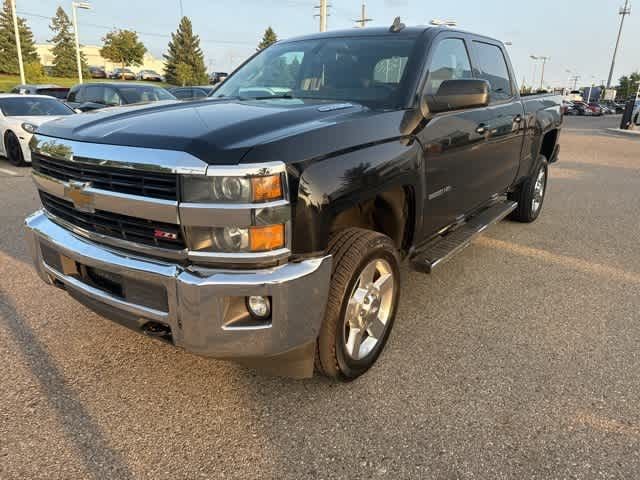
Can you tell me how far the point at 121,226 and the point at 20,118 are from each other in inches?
354

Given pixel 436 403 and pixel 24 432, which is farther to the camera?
pixel 436 403

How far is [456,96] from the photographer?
2852 millimetres

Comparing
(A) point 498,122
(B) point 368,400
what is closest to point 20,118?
(A) point 498,122

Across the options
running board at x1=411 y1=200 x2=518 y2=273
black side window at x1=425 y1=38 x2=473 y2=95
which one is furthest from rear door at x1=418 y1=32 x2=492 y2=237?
running board at x1=411 y1=200 x2=518 y2=273

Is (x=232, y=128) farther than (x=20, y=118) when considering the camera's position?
No

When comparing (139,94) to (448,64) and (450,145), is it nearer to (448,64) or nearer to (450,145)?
(448,64)

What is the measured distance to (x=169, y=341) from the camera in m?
2.15

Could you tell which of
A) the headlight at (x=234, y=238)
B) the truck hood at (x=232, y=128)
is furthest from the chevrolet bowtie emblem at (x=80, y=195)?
the headlight at (x=234, y=238)

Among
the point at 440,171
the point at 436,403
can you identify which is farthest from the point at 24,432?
the point at 440,171

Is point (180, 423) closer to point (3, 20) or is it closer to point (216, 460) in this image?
point (216, 460)

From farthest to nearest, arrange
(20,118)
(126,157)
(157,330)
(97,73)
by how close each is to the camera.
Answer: (97,73) → (20,118) → (157,330) → (126,157)

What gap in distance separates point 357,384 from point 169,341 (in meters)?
1.05

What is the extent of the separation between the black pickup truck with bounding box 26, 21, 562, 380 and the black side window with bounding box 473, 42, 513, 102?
75cm

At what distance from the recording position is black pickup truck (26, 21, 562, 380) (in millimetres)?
1954
